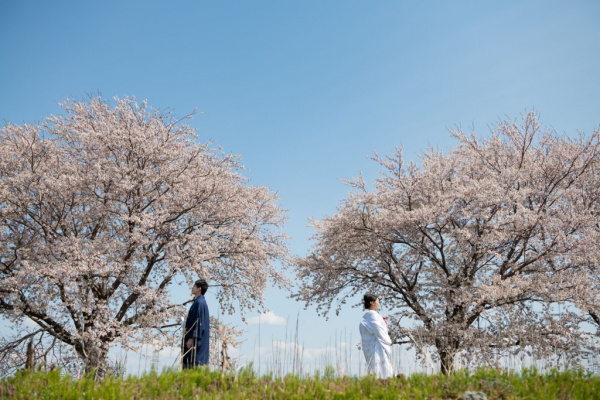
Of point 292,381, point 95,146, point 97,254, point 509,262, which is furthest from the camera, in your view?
point 95,146

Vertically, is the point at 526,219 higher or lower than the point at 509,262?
higher

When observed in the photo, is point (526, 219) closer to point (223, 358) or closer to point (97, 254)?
point (223, 358)

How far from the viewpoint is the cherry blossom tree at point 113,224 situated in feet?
50.8

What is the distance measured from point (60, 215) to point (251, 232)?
7253 mm

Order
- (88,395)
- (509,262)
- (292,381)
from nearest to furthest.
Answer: (88,395), (292,381), (509,262)

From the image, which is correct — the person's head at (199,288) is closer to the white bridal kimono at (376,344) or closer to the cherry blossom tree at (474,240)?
the white bridal kimono at (376,344)

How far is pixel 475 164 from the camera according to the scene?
19.3m

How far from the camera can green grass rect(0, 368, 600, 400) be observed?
5.87 meters

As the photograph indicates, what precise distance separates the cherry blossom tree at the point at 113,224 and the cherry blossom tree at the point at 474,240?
167 inches

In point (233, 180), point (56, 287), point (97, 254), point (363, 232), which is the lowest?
point (56, 287)

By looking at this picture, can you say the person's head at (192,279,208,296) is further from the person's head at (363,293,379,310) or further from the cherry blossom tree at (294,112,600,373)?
the cherry blossom tree at (294,112,600,373)

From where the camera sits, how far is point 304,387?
20.1ft

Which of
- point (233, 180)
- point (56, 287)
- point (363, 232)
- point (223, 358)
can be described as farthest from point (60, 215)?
point (223, 358)

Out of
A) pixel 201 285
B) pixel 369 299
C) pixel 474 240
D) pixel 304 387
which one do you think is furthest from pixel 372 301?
pixel 474 240
